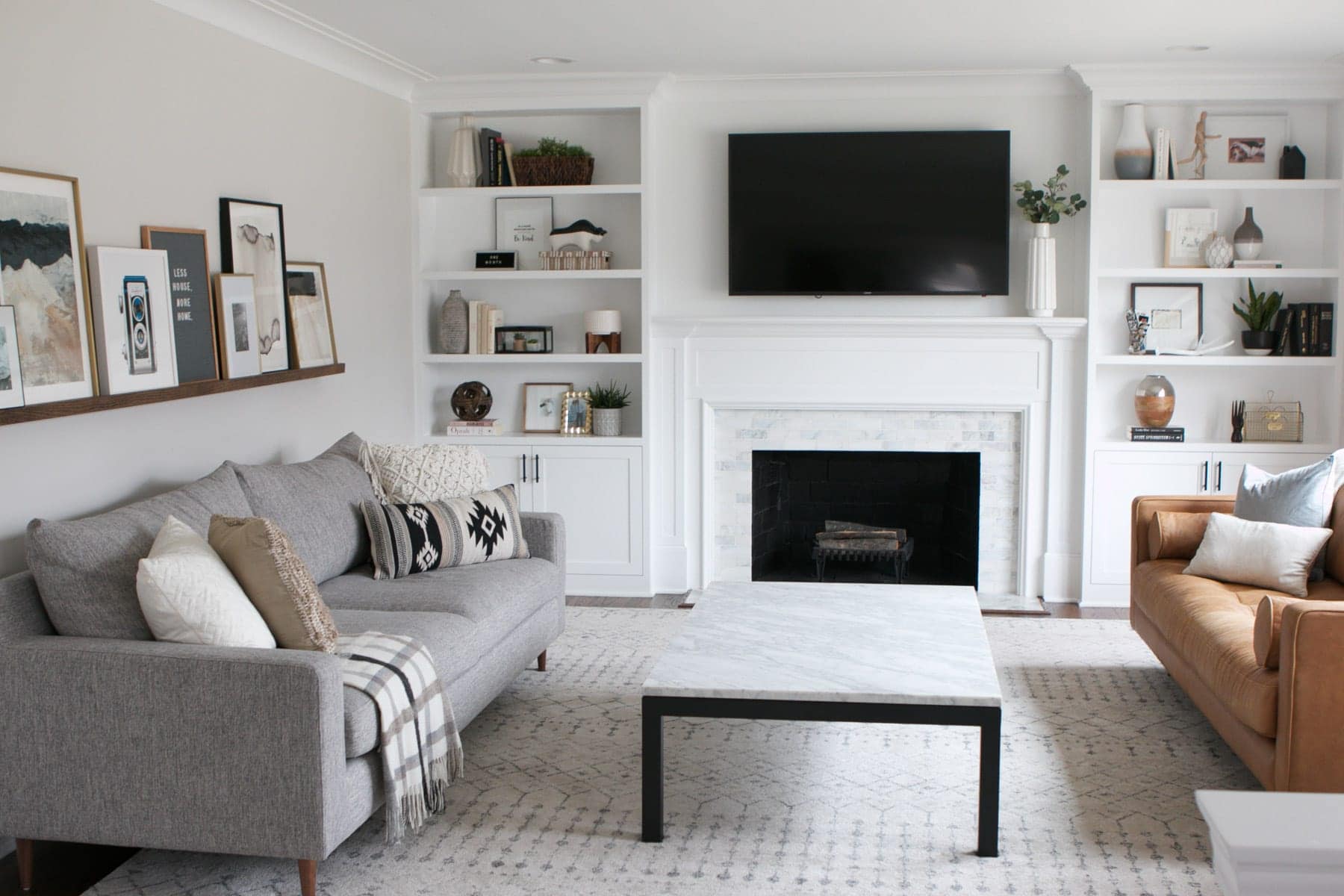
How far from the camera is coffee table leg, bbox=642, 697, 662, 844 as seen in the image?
3.01 metres

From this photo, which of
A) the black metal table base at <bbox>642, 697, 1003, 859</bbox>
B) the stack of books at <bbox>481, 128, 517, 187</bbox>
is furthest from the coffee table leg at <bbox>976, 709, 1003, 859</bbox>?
the stack of books at <bbox>481, 128, 517, 187</bbox>

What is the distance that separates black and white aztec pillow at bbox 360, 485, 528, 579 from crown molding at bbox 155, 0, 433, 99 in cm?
168

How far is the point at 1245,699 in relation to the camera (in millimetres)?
3131

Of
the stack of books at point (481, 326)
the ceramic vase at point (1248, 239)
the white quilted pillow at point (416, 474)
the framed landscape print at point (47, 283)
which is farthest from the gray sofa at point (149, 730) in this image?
the ceramic vase at point (1248, 239)

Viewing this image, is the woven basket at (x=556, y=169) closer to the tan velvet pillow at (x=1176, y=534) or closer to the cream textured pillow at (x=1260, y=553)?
the tan velvet pillow at (x=1176, y=534)

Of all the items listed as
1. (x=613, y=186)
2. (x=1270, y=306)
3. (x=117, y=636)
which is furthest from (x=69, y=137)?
(x=1270, y=306)

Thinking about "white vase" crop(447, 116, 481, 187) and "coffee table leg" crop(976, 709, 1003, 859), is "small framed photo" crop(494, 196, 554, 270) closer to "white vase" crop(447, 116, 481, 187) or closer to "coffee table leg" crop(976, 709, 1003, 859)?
"white vase" crop(447, 116, 481, 187)

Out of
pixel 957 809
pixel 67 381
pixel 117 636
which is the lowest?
pixel 957 809

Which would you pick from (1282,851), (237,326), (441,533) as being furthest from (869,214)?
(1282,851)

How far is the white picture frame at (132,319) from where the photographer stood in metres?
3.37

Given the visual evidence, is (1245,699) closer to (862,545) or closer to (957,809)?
(957,809)

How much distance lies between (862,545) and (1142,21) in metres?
2.58

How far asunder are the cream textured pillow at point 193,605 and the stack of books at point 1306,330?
457 cm

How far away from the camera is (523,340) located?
19.1ft
